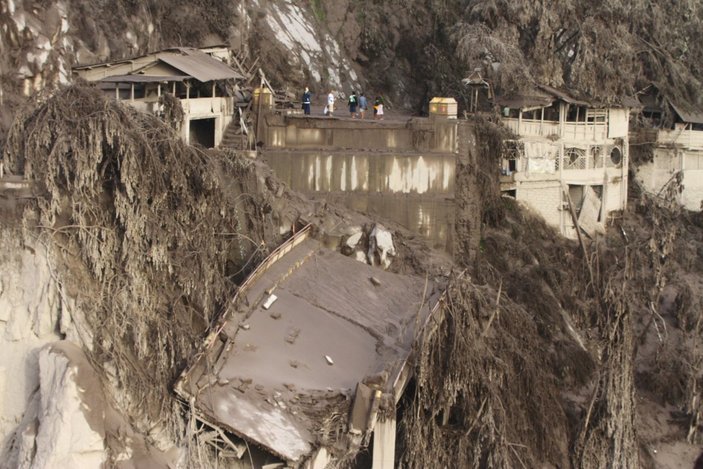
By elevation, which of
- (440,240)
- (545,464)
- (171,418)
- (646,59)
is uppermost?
(646,59)

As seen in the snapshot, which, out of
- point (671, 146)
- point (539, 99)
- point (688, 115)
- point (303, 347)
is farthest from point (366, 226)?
point (688, 115)

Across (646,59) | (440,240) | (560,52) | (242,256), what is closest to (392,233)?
(440,240)

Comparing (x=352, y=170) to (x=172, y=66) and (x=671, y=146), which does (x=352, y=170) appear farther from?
(x=671, y=146)

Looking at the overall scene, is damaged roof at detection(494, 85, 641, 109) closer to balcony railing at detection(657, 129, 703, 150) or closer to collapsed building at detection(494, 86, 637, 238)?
collapsed building at detection(494, 86, 637, 238)

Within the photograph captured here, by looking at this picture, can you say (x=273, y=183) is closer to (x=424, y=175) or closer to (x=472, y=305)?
(x=424, y=175)

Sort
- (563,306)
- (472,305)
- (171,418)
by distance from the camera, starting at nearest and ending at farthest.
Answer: (171,418)
(472,305)
(563,306)

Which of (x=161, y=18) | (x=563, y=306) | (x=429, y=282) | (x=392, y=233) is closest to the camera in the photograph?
(x=429, y=282)

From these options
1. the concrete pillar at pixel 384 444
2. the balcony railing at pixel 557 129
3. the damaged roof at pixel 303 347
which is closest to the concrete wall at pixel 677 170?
the balcony railing at pixel 557 129
